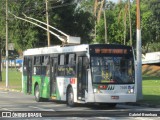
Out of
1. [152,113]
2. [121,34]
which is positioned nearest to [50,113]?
[152,113]

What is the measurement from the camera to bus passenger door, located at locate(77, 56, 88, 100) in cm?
2062

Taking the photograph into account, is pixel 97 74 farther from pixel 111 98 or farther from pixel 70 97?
pixel 70 97

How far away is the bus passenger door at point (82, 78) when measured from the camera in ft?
67.7

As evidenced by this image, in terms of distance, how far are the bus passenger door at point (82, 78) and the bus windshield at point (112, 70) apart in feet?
1.72

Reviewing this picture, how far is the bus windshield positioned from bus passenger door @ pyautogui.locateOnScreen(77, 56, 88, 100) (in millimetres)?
526

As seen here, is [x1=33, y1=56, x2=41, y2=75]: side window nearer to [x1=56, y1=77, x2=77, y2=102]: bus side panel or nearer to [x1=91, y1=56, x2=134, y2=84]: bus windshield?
[x1=56, y1=77, x2=77, y2=102]: bus side panel

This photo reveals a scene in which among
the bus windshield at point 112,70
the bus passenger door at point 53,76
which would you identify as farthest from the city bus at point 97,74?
the bus passenger door at point 53,76

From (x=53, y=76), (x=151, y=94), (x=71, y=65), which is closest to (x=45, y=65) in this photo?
(x=53, y=76)

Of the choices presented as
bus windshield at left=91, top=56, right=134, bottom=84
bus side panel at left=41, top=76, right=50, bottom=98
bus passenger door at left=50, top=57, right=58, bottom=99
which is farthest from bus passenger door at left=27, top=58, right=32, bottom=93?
bus windshield at left=91, top=56, right=134, bottom=84

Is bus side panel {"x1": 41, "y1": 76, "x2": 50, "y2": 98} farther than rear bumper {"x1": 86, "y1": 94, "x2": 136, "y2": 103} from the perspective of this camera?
Yes

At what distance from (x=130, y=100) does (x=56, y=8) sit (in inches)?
1296

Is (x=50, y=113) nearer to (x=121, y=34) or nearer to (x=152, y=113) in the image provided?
(x=152, y=113)

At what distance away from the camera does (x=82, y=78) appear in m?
20.9

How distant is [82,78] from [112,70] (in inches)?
57.3
